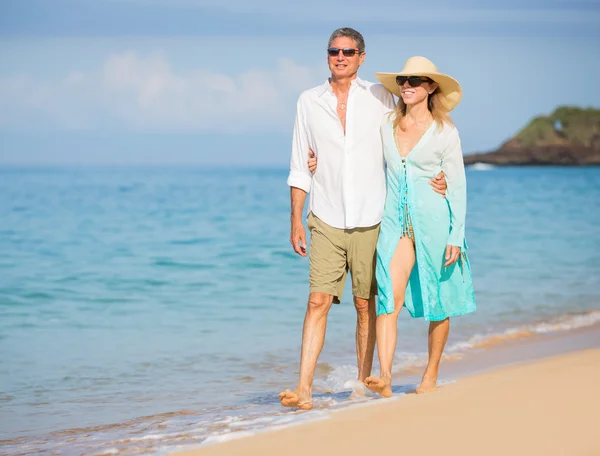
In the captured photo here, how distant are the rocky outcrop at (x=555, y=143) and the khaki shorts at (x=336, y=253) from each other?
7290 cm

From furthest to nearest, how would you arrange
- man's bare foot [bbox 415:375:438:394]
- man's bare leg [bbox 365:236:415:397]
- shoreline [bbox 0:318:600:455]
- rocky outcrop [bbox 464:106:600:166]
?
rocky outcrop [bbox 464:106:600:166] → man's bare foot [bbox 415:375:438:394] → man's bare leg [bbox 365:236:415:397] → shoreline [bbox 0:318:600:455]

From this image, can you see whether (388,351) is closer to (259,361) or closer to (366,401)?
(366,401)

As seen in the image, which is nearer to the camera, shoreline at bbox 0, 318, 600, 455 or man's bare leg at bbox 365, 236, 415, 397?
shoreline at bbox 0, 318, 600, 455

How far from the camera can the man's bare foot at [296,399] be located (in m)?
5.03

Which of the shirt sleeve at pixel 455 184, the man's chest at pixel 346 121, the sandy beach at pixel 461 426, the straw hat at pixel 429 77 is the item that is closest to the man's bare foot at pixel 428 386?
the sandy beach at pixel 461 426

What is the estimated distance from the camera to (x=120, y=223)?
71.5 ft

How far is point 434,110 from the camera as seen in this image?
5.09 metres

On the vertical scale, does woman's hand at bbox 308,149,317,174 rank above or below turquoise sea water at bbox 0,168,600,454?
above

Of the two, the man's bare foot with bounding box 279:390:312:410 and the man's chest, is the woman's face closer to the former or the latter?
the man's chest

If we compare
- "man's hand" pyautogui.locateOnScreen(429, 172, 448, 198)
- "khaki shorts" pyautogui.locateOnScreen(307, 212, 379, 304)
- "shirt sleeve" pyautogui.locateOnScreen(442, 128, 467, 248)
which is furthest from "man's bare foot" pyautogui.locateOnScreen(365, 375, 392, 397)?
"man's hand" pyautogui.locateOnScreen(429, 172, 448, 198)

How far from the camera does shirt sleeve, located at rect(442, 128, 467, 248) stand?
4.97 m

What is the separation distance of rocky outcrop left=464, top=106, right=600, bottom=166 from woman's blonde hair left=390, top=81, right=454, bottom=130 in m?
72.8

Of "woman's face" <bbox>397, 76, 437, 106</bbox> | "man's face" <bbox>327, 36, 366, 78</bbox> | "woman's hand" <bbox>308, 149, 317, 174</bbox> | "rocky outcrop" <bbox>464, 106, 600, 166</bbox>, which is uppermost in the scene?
"man's face" <bbox>327, 36, 366, 78</bbox>

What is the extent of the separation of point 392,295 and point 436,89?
110 cm
